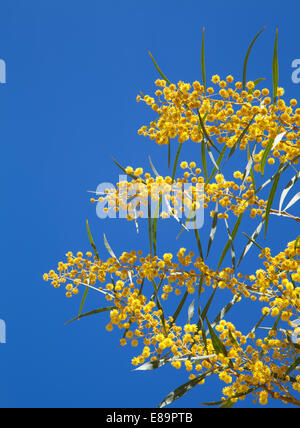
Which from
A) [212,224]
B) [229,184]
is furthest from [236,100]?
[212,224]

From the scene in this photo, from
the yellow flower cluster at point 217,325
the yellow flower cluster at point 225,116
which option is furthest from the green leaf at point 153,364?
the yellow flower cluster at point 225,116

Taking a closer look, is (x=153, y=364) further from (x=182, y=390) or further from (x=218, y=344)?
(x=218, y=344)

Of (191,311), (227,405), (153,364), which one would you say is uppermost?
(191,311)

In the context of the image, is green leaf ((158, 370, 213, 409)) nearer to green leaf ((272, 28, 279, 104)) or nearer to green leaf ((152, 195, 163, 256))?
green leaf ((152, 195, 163, 256))

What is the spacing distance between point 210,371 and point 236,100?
0.91 metres

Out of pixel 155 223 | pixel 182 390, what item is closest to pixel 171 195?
pixel 155 223

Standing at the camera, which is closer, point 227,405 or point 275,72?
point 275,72

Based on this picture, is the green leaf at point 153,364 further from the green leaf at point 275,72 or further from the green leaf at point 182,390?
the green leaf at point 275,72

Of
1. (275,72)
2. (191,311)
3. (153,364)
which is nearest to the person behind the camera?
(275,72)

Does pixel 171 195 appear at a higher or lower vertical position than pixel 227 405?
higher
